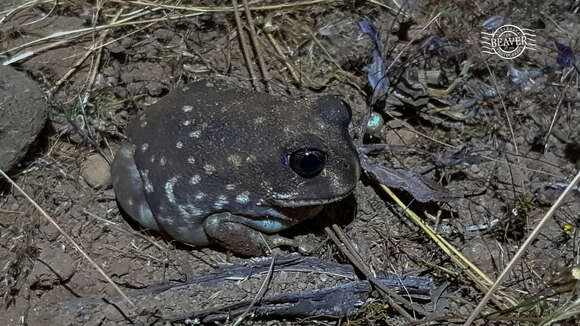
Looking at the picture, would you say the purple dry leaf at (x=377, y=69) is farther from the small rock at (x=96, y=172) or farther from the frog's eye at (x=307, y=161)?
the small rock at (x=96, y=172)

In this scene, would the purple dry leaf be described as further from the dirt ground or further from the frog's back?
the frog's back

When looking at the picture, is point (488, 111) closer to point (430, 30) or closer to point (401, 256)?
point (430, 30)

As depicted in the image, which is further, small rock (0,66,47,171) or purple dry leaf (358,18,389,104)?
purple dry leaf (358,18,389,104)

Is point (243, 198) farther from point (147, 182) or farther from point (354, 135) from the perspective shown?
point (354, 135)

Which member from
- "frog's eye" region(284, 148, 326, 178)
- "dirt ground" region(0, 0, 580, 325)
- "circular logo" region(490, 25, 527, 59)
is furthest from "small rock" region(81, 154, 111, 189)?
"circular logo" region(490, 25, 527, 59)

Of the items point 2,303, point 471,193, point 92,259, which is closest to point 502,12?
point 471,193
